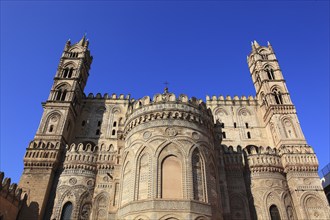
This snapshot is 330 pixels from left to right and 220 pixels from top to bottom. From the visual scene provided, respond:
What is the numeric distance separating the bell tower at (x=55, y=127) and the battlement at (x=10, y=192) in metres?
1.07

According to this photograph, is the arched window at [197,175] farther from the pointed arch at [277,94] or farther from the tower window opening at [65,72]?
the tower window opening at [65,72]

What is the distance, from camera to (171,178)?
17328 millimetres

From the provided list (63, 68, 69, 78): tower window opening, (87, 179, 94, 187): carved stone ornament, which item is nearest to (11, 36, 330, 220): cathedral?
(87, 179, 94, 187): carved stone ornament

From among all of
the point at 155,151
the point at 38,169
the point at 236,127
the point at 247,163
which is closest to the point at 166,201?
the point at 155,151

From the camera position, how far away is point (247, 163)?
2512 cm

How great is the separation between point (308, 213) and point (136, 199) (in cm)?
1597

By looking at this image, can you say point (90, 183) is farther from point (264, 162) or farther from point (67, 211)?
point (264, 162)

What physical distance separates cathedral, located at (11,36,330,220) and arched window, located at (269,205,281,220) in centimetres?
8

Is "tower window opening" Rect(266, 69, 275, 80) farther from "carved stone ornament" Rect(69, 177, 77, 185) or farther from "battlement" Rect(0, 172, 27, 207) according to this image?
"battlement" Rect(0, 172, 27, 207)

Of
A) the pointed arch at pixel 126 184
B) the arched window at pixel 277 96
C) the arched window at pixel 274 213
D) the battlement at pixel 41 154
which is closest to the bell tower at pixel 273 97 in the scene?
the arched window at pixel 277 96

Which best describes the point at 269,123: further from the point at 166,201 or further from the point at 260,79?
the point at 166,201

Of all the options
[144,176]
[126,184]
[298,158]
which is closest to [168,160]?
[144,176]

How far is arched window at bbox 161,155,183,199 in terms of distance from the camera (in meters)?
16.7

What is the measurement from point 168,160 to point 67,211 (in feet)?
34.6
